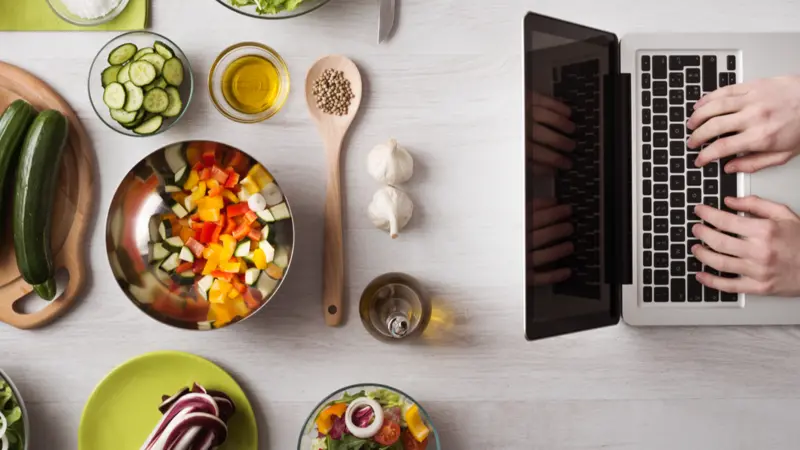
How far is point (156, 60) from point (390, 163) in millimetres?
451

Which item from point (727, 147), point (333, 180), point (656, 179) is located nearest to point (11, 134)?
point (333, 180)

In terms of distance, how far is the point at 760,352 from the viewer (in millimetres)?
1243

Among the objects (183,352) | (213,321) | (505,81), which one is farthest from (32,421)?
(505,81)

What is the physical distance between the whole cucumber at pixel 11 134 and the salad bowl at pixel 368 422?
0.68 meters

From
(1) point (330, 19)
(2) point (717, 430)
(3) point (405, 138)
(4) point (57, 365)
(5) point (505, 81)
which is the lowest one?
(2) point (717, 430)

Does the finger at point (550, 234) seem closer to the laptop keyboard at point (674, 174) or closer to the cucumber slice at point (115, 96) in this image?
the laptop keyboard at point (674, 174)

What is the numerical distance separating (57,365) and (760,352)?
131 cm

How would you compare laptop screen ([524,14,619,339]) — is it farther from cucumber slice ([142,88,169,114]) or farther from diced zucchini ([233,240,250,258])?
cucumber slice ([142,88,169,114])

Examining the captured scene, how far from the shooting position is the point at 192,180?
1152 mm

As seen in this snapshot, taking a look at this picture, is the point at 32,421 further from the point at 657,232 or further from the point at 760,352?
the point at 760,352

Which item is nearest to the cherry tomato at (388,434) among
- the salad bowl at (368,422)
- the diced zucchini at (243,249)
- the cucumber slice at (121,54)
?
the salad bowl at (368,422)

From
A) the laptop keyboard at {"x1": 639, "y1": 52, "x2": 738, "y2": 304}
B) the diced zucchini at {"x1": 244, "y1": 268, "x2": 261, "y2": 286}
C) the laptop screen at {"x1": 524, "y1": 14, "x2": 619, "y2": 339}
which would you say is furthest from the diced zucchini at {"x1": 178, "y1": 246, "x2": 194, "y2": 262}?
the laptop keyboard at {"x1": 639, "y1": 52, "x2": 738, "y2": 304}

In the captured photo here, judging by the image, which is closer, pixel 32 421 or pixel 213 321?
pixel 213 321

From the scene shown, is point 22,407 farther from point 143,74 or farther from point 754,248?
point 754,248
